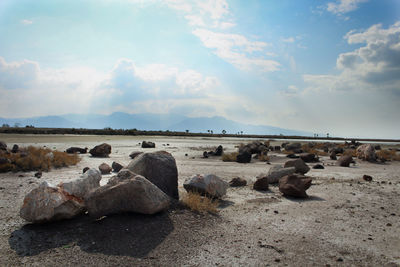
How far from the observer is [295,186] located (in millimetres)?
8875

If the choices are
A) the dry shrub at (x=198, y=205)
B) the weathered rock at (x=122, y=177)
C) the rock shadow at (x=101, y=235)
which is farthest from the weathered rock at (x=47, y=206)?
the dry shrub at (x=198, y=205)

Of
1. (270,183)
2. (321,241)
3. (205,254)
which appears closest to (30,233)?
(205,254)

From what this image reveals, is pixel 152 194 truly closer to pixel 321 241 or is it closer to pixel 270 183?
pixel 321 241

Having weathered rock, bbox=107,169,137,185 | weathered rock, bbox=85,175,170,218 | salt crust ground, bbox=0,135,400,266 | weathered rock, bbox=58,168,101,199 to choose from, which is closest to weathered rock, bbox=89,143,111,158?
salt crust ground, bbox=0,135,400,266

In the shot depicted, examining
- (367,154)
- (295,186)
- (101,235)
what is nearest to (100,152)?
(295,186)

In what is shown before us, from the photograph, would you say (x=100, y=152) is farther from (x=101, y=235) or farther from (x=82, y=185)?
(x=101, y=235)

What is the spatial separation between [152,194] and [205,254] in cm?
183

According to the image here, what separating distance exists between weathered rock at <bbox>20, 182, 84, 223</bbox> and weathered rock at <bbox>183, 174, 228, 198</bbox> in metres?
3.43

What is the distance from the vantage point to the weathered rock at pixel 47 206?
225 inches

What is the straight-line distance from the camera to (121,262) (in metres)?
4.57

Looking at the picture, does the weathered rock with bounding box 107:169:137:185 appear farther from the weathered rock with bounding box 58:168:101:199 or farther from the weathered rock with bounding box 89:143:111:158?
the weathered rock with bounding box 89:143:111:158

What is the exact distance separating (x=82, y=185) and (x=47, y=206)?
120cm

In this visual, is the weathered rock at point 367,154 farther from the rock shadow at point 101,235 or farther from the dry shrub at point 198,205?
the rock shadow at point 101,235

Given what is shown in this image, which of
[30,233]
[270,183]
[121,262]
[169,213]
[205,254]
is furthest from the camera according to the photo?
[270,183]
